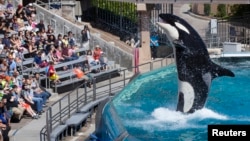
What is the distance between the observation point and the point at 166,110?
68.7ft

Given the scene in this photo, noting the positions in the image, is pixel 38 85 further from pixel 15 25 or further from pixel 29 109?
pixel 15 25

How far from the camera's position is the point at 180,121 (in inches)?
781

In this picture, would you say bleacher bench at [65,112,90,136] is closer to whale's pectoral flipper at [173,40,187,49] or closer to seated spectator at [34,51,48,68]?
whale's pectoral flipper at [173,40,187,49]

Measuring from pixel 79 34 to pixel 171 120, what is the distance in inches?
446

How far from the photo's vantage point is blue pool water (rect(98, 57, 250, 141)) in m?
18.5

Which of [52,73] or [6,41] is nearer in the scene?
[52,73]

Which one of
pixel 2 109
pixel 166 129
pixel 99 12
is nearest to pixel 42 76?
pixel 2 109

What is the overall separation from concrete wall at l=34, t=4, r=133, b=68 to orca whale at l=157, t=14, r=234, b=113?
32.2 ft

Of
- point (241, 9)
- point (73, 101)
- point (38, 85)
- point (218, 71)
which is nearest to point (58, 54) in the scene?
point (38, 85)

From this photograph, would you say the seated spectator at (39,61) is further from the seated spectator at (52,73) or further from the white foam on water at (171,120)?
the white foam on water at (171,120)

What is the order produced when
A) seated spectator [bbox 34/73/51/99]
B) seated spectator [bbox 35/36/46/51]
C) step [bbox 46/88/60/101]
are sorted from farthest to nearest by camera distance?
seated spectator [bbox 35/36/46/51] → step [bbox 46/88/60/101] → seated spectator [bbox 34/73/51/99]

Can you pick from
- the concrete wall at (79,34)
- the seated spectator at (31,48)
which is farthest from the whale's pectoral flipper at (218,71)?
the concrete wall at (79,34)

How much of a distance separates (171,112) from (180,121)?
952mm

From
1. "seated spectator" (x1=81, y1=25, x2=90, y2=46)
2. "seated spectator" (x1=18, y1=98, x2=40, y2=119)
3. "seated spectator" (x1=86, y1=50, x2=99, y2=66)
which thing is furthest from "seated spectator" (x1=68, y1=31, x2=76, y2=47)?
"seated spectator" (x1=18, y1=98, x2=40, y2=119)
